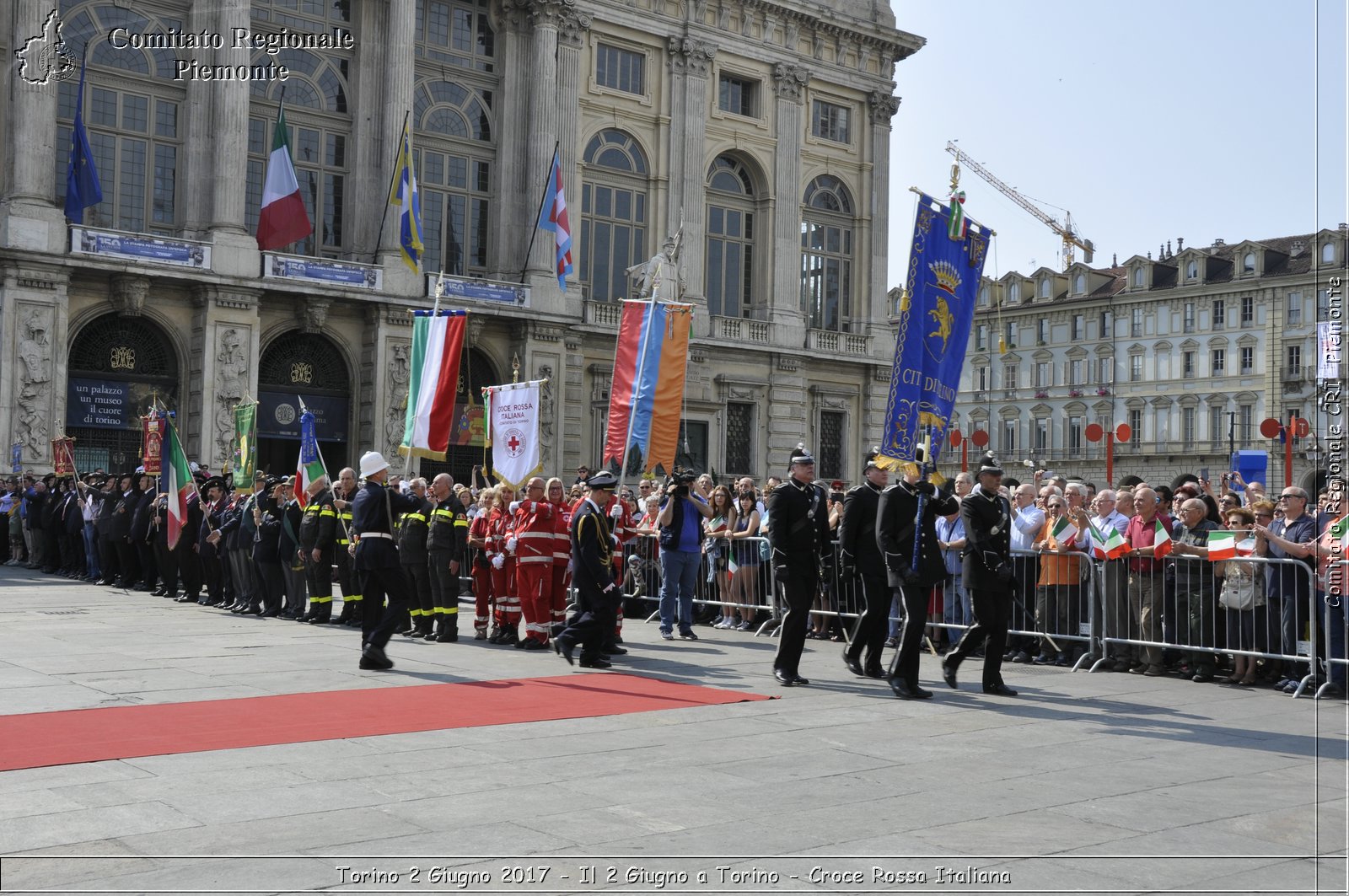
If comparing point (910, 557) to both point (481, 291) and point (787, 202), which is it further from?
point (787, 202)

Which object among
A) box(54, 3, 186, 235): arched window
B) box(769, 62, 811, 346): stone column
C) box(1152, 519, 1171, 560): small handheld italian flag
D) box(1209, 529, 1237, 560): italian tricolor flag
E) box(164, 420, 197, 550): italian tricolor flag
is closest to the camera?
box(1209, 529, 1237, 560): italian tricolor flag

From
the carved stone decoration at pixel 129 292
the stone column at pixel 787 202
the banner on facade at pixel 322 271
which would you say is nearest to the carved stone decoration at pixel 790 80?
the stone column at pixel 787 202

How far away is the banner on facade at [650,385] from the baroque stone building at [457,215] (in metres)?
16.0

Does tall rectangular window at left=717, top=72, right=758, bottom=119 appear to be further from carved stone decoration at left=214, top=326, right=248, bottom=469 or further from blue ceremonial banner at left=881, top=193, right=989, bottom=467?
blue ceremonial banner at left=881, top=193, right=989, bottom=467

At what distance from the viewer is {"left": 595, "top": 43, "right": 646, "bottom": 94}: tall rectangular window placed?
40.3m

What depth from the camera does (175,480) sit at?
1969 cm

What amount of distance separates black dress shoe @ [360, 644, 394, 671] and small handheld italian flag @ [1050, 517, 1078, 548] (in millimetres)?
6905

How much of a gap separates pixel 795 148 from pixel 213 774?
1520 inches

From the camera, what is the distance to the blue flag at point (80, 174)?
29828 mm

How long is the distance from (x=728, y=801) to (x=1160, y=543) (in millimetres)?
7554

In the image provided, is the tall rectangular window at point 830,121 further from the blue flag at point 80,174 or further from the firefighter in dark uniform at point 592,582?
the firefighter in dark uniform at point 592,582

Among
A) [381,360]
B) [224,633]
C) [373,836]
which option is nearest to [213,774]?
[373,836]

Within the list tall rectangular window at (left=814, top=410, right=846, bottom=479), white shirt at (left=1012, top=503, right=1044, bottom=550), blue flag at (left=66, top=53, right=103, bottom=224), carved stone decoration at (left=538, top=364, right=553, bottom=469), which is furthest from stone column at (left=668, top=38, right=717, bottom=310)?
white shirt at (left=1012, top=503, right=1044, bottom=550)

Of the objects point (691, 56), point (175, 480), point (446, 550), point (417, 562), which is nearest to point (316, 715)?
point (417, 562)
